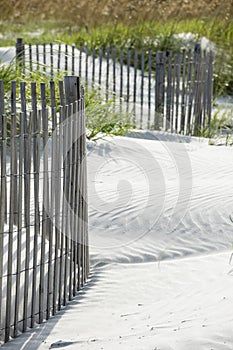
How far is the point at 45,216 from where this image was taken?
4.57 m

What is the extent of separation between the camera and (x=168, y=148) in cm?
746

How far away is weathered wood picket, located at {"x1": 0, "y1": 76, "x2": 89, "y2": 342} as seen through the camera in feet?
13.9

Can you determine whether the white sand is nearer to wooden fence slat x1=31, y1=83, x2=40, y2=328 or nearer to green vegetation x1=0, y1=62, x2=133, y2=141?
wooden fence slat x1=31, y1=83, x2=40, y2=328

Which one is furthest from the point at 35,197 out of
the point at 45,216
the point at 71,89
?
the point at 71,89

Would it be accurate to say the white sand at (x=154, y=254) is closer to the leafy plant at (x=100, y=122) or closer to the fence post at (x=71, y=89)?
the leafy plant at (x=100, y=122)

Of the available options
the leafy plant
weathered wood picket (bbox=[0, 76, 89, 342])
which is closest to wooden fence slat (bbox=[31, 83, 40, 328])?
weathered wood picket (bbox=[0, 76, 89, 342])

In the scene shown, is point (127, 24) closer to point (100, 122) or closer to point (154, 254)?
point (100, 122)

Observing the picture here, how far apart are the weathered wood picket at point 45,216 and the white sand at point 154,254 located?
0.12 m

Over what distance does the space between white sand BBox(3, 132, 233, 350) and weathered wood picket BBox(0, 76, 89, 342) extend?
123 mm

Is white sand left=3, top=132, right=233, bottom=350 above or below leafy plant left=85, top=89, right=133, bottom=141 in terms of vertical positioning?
below

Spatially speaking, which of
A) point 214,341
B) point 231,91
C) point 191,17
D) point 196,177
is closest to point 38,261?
point 214,341

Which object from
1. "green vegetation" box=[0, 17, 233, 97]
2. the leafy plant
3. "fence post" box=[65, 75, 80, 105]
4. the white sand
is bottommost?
the white sand

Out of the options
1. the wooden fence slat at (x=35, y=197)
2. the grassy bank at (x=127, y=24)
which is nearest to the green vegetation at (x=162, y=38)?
the grassy bank at (x=127, y=24)

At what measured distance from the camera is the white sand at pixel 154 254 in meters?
4.04
